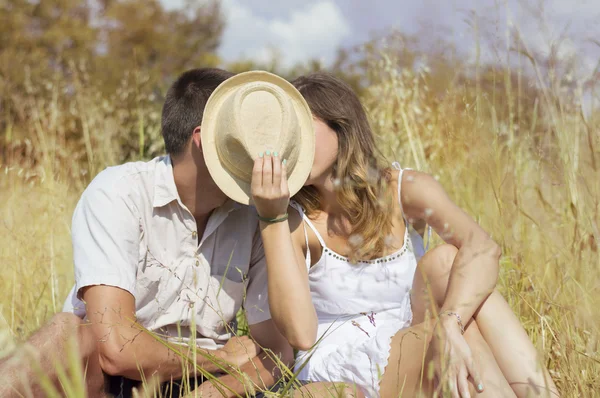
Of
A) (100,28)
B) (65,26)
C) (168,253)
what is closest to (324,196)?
(168,253)

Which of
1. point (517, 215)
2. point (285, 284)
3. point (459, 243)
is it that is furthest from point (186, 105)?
point (517, 215)

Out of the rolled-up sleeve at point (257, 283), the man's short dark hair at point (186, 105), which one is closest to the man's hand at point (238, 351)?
the rolled-up sleeve at point (257, 283)

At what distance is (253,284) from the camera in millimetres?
2783

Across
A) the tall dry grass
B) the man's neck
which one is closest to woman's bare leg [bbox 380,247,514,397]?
the tall dry grass

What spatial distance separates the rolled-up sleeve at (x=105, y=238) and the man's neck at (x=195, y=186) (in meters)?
0.21

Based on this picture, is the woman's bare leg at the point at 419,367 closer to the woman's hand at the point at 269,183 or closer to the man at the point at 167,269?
the man at the point at 167,269

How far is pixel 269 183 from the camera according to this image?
2.29m

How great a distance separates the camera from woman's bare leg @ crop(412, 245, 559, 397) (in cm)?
214

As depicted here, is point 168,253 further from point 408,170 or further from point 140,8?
point 140,8

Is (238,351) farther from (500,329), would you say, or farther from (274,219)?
(500,329)

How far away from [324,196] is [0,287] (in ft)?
5.70

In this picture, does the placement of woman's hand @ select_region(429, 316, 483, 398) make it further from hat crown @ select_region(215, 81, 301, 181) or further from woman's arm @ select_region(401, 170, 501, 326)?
hat crown @ select_region(215, 81, 301, 181)

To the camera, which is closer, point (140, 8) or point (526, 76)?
point (526, 76)

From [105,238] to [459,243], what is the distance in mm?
1306
